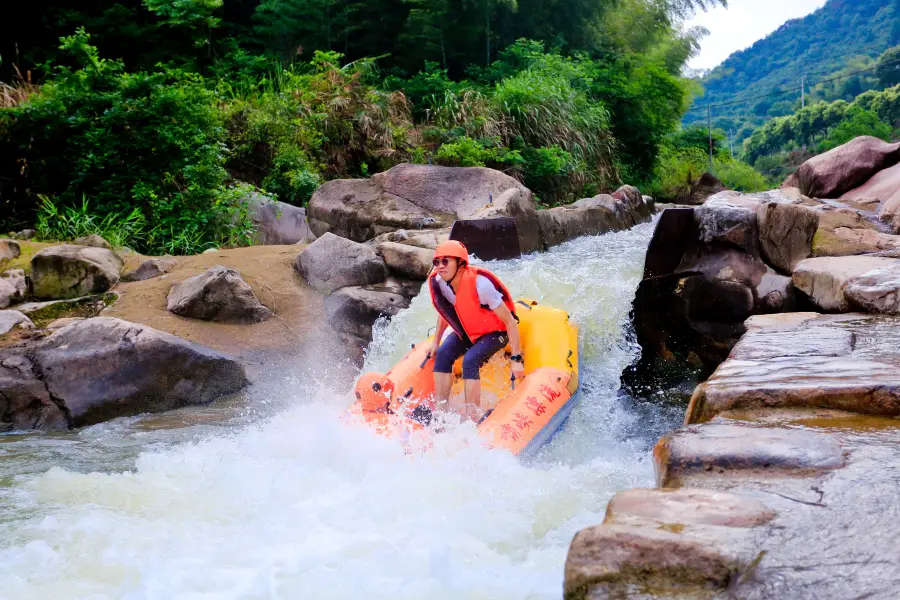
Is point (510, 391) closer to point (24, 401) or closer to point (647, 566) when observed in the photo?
point (647, 566)

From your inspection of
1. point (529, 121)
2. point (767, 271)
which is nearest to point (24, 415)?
point (767, 271)

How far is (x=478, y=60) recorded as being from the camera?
15383mm

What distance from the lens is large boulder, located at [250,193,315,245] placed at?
9.48 meters

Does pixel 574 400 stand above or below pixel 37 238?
below

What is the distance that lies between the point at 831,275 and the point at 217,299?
15.5 feet

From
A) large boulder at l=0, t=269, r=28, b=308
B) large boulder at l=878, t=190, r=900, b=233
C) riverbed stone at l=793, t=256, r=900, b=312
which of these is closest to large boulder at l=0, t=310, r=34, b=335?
large boulder at l=0, t=269, r=28, b=308

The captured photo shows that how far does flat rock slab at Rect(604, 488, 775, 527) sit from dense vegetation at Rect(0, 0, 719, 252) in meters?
7.42

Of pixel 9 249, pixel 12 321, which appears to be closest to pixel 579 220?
pixel 9 249

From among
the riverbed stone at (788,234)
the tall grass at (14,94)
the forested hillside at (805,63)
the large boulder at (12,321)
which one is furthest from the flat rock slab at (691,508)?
the forested hillside at (805,63)

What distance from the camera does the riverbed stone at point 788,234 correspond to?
19.5 feet

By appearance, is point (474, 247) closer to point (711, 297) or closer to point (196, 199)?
point (711, 297)

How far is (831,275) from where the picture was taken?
476 cm

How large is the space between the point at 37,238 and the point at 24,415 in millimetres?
3412

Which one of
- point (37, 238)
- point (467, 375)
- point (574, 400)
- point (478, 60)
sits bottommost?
point (574, 400)
